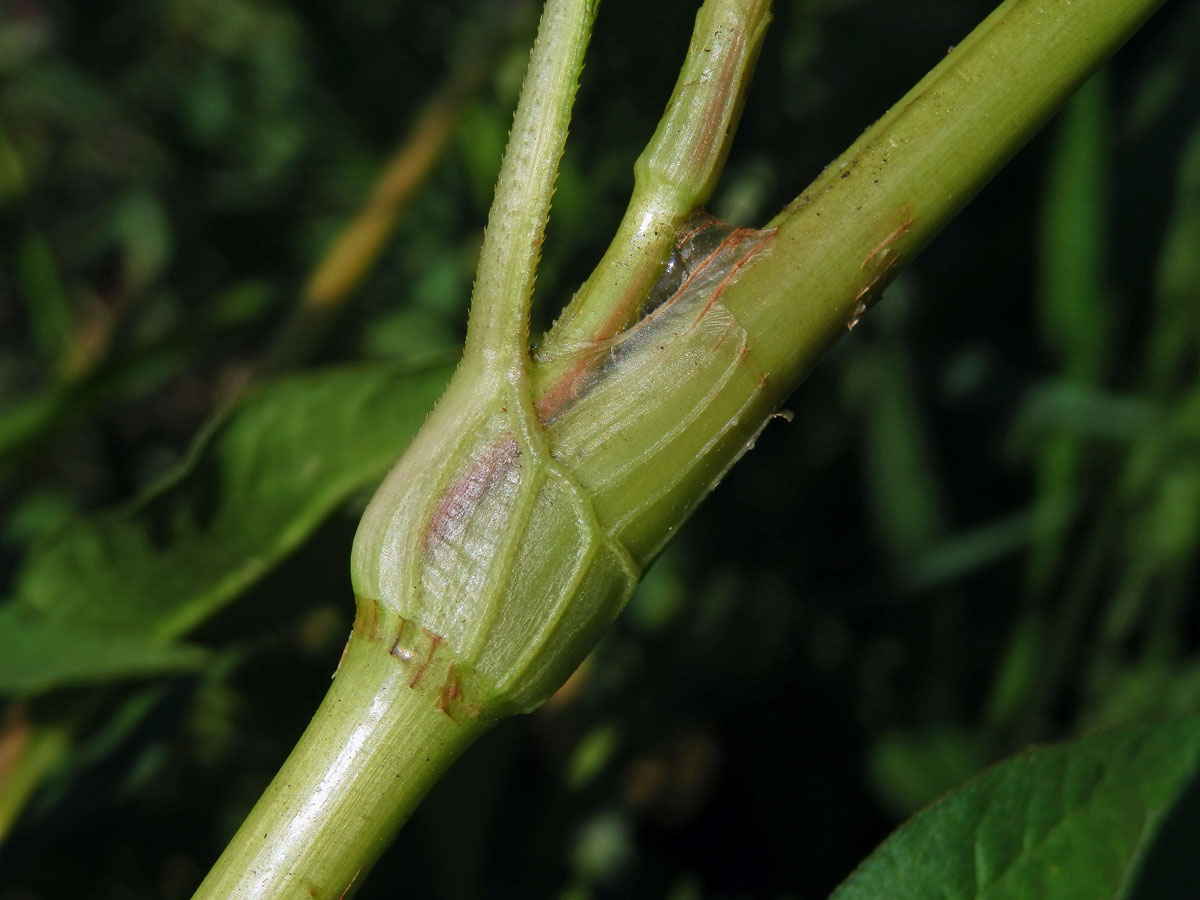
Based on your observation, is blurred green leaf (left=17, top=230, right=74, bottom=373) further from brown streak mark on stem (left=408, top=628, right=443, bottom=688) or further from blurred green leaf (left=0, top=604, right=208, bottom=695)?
brown streak mark on stem (left=408, top=628, right=443, bottom=688)

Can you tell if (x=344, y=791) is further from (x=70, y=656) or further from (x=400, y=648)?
(x=70, y=656)

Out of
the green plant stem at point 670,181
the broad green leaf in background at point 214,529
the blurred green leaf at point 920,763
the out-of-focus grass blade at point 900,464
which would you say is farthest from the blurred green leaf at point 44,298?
the green plant stem at point 670,181

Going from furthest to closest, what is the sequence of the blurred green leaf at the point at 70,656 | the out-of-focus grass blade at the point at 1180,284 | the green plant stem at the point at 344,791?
the out-of-focus grass blade at the point at 1180,284 → the blurred green leaf at the point at 70,656 → the green plant stem at the point at 344,791

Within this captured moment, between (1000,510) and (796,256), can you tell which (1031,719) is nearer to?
(1000,510)

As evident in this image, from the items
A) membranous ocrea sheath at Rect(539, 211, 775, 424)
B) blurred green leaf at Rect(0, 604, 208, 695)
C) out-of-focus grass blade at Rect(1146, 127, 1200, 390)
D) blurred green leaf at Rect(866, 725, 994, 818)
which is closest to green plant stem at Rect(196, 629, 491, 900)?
membranous ocrea sheath at Rect(539, 211, 775, 424)

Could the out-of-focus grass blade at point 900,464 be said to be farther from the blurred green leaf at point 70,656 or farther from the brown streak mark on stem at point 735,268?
the brown streak mark on stem at point 735,268

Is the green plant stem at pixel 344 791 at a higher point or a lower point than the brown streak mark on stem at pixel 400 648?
lower

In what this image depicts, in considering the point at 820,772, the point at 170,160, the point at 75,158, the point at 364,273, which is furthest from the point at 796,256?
the point at 75,158
